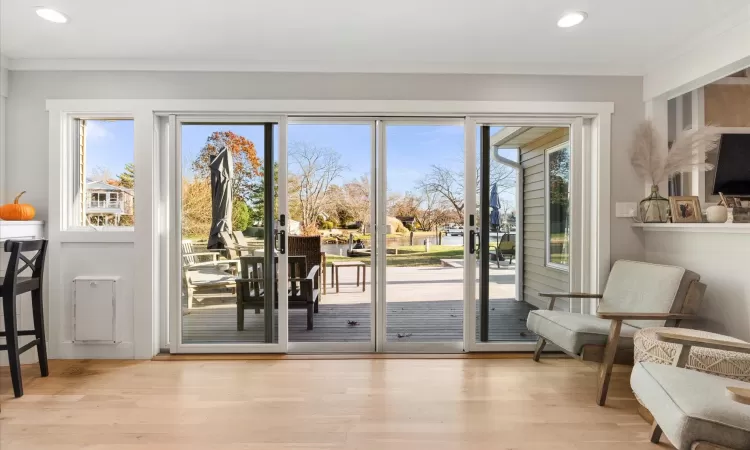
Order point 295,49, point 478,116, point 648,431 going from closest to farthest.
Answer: point 648,431
point 295,49
point 478,116

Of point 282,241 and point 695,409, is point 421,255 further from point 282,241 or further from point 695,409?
point 695,409

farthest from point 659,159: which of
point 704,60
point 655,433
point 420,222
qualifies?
point 655,433

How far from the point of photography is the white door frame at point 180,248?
334cm

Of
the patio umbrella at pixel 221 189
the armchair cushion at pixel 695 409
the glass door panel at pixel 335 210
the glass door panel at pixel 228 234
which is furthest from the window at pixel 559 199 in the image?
the patio umbrella at pixel 221 189

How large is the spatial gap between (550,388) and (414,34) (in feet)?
8.53

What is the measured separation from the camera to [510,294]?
3.48 metres

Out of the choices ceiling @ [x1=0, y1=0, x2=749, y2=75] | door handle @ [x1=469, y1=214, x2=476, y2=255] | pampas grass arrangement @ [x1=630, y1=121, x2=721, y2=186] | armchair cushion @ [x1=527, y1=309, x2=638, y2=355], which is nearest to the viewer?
ceiling @ [x1=0, y1=0, x2=749, y2=75]

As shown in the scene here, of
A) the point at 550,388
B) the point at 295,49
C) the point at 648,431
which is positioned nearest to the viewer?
the point at 648,431

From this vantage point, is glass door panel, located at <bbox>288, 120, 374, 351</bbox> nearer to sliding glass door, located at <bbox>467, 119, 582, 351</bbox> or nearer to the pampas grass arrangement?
sliding glass door, located at <bbox>467, 119, 582, 351</bbox>

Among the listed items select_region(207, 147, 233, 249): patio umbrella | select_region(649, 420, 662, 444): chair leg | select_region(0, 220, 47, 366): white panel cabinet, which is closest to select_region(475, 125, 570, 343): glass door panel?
select_region(649, 420, 662, 444): chair leg

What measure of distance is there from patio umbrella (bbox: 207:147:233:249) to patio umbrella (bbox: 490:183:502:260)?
223 cm

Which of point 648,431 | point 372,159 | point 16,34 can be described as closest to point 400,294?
point 372,159

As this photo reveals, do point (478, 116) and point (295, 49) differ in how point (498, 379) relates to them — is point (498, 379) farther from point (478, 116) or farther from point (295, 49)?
point (295, 49)

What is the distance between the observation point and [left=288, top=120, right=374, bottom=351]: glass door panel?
11.3 feet
